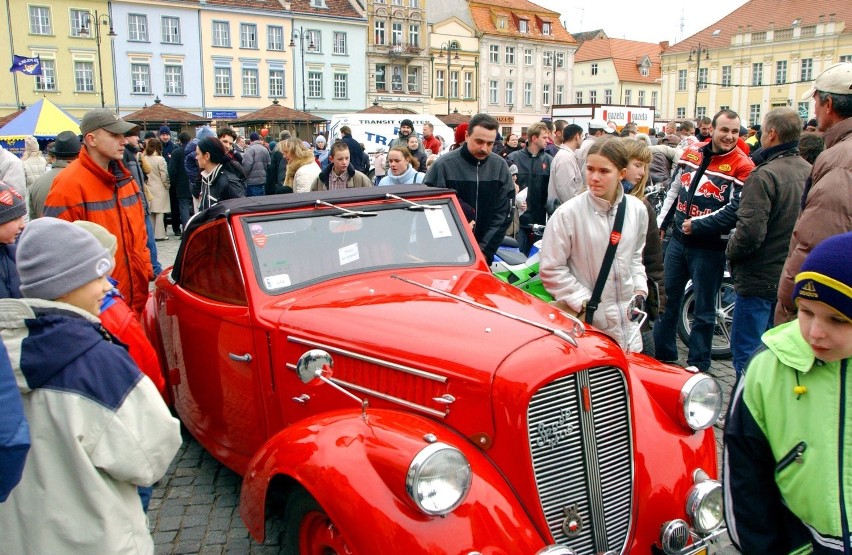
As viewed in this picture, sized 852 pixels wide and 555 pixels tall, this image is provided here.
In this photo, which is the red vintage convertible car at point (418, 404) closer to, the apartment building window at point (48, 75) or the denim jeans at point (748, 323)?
the denim jeans at point (748, 323)

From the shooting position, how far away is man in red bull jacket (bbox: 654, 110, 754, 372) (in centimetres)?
544

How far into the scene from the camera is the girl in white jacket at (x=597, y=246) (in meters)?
4.09

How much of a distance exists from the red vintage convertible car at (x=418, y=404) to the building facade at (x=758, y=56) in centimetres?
5436

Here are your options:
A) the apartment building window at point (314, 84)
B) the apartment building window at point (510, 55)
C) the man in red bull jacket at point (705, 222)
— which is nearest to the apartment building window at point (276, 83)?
the apartment building window at point (314, 84)

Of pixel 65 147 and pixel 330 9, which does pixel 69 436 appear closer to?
pixel 65 147

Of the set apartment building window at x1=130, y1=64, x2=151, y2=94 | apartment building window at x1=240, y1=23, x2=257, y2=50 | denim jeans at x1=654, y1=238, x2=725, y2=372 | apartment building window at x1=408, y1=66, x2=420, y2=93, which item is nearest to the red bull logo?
denim jeans at x1=654, y1=238, x2=725, y2=372

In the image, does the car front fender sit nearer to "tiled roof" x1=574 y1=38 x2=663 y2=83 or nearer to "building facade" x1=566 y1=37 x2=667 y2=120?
"building facade" x1=566 y1=37 x2=667 y2=120

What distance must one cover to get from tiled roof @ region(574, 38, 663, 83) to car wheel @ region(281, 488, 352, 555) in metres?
67.3

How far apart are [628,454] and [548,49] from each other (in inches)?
2430

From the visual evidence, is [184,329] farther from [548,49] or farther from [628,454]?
[548,49]

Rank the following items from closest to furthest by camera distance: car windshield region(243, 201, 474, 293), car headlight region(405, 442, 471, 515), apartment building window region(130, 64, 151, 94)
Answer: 1. car headlight region(405, 442, 471, 515)
2. car windshield region(243, 201, 474, 293)
3. apartment building window region(130, 64, 151, 94)

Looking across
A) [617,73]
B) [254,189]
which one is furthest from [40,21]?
[617,73]

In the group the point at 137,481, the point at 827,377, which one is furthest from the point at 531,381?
the point at 137,481

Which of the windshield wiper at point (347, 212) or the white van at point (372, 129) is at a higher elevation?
the white van at point (372, 129)
